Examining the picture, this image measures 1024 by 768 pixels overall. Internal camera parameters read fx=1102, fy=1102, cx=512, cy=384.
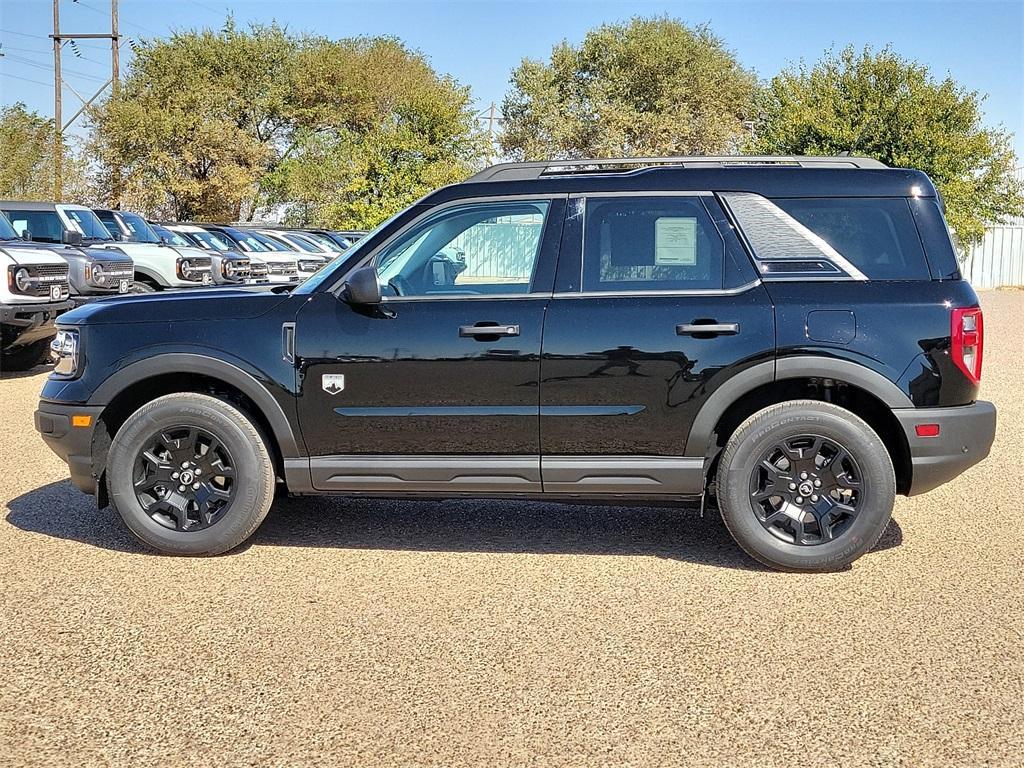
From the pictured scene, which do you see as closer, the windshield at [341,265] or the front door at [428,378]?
the front door at [428,378]

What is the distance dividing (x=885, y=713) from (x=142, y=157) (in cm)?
4353

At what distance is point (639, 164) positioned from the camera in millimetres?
5559

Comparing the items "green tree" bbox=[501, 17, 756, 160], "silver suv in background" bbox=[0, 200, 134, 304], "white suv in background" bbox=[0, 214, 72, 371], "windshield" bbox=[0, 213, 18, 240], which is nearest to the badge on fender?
"white suv in background" bbox=[0, 214, 72, 371]

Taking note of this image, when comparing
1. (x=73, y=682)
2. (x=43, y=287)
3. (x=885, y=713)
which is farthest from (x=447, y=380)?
(x=43, y=287)

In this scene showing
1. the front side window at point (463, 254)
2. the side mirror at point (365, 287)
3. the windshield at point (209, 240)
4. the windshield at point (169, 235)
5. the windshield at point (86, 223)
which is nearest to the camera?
the side mirror at point (365, 287)

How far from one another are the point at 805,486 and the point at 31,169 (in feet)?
137

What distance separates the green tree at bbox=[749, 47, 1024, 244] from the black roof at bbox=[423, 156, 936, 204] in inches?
1140

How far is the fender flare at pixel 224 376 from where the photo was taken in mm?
5309

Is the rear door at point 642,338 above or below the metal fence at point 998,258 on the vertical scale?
below

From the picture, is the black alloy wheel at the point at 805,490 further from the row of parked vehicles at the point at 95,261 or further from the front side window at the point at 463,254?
the row of parked vehicles at the point at 95,261

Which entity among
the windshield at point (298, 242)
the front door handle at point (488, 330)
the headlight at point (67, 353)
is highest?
the windshield at point (298, 242)

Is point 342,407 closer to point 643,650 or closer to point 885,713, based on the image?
point 643,650

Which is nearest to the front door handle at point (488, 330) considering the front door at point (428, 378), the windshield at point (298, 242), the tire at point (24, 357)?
the front door at point (428, 378)

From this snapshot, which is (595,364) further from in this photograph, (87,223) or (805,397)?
(87,223)
